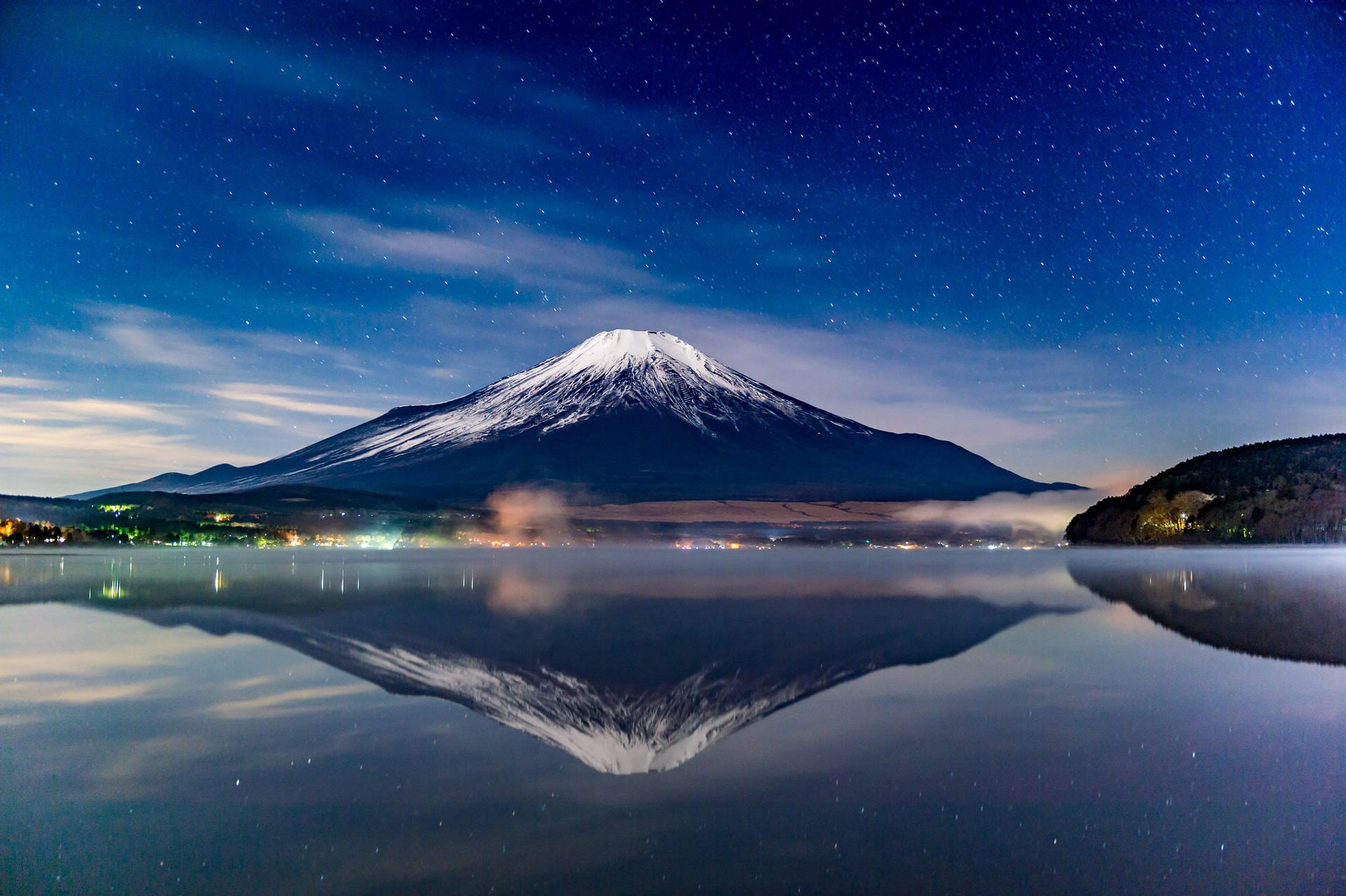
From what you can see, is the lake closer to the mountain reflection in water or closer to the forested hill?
the mountain reflection in water

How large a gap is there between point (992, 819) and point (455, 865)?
4.26 metres

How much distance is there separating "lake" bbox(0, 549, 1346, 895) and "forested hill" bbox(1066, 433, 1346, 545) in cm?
13652

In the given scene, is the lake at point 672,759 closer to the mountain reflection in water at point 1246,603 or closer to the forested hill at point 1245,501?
the mountain reflection in water at point 1246,603

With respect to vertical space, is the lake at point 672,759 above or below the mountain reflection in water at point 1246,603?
above

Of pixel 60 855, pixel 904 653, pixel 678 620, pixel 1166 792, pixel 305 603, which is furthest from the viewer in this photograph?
pixel 305 603

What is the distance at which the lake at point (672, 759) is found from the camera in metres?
6.92

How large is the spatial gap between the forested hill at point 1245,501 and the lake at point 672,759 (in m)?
137

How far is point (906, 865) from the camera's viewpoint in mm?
6945

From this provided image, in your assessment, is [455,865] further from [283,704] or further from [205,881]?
[283,704]

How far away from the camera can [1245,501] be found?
147 m

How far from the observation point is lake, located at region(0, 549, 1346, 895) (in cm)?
692

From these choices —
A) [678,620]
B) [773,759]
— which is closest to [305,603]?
[678,620]

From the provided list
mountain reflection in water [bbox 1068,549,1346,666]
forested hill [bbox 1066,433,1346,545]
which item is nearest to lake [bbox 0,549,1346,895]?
mountain reflection in water [bbox 1068,549,1346,666]

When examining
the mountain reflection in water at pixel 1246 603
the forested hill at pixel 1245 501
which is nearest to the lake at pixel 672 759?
the mountain reflection in water at pixel 1246 603
